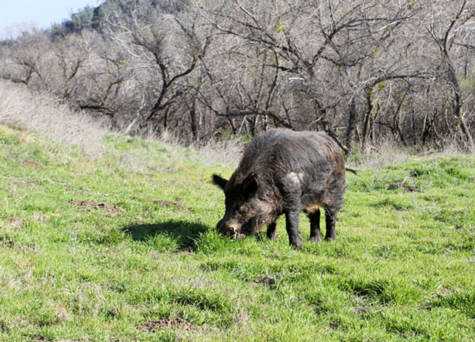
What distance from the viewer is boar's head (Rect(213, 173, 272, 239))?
6.13m

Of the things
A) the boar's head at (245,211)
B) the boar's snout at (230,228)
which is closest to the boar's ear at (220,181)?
the boar's head at (245,211)

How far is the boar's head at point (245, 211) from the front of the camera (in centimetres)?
613

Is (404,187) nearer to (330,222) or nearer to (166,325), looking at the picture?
(330,222)

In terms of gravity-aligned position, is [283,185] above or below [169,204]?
above

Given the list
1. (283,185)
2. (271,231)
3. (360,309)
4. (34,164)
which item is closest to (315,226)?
(271,231)

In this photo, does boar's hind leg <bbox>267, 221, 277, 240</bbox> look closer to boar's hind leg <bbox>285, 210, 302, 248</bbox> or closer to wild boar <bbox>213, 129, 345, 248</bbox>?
wild boar <bbox>213, 129, 345, 248</bbox>

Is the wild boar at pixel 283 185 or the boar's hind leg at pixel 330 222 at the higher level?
the wild boar at pixel 283 185

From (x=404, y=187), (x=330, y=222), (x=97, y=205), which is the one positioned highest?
(x=330, y=222)

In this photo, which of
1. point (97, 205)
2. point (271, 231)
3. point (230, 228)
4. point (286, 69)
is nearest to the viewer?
point (230, 228)

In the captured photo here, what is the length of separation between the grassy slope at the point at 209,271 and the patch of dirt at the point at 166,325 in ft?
0.24

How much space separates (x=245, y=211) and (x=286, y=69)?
14.6m

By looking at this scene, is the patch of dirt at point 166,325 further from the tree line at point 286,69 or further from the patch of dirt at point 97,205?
the tree line at point 286,69

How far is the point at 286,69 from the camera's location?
1966cm

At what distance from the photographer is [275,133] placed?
7.13 metres
